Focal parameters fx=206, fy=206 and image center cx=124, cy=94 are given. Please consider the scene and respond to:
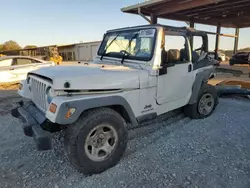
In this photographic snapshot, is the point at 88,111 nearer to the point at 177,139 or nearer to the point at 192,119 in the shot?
the point at 177,139

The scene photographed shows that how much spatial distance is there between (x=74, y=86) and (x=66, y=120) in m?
0.43

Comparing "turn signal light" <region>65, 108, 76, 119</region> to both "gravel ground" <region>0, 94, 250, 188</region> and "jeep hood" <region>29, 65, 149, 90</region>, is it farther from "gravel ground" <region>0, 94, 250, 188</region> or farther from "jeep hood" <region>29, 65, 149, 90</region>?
"gravel ground" <region>0, 94, 250, 188</region>

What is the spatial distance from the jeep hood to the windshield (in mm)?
432

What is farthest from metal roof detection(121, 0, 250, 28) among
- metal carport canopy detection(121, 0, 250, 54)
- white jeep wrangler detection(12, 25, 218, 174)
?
white jeep wrangler detection(12, 25, 218, 174)

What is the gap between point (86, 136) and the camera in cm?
251

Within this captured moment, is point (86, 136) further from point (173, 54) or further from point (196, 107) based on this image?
point (196, 107)

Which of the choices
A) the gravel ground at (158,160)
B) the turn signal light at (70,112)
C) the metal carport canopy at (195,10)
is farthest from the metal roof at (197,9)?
the turn signal light at (70,112)

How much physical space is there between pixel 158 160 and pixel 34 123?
1.78 m

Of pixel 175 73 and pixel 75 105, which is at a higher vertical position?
pixel 175 73

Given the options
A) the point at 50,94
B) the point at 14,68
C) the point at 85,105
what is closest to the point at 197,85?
the point at 85,105

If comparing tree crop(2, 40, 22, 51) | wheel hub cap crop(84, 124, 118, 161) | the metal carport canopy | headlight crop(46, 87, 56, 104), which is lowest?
wheel hub cap crop(84, 124, 118, 161)

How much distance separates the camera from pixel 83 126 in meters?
2.47

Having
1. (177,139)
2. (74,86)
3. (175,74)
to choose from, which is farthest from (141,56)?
(177,139)

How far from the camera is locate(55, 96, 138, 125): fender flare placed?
90.1 inches
